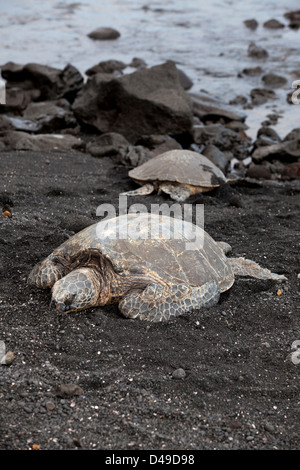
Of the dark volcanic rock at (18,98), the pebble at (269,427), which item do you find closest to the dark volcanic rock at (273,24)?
the dark volcanic rock at (18,98)

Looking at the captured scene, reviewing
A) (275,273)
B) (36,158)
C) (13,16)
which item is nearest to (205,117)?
(36,158)

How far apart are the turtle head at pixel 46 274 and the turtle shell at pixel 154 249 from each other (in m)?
0.11

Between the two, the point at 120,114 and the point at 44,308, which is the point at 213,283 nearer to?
the point at 44,308

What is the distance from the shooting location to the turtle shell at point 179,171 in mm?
7336

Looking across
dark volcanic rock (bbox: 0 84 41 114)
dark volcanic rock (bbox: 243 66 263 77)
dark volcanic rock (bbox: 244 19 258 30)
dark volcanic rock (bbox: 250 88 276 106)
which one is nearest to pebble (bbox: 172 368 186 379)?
dark volcanic rock (bbox: 0 84 41 114)

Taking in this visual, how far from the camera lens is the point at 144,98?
10.0 m

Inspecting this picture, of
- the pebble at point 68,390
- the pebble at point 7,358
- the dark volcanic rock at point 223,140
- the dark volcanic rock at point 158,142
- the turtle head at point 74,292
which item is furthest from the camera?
Result: the dark volcanic rock at point 223,140

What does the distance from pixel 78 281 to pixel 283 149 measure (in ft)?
20.5

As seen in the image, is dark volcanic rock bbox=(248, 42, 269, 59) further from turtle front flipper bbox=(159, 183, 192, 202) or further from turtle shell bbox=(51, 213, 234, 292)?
turtle shell bbox=(51, 213, 234, 292)

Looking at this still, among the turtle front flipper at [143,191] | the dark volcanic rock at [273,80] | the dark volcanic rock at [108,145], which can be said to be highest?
the turtle front flipper at [143,191]

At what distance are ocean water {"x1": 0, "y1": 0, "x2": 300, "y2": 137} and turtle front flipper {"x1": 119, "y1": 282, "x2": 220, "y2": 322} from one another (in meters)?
7.35

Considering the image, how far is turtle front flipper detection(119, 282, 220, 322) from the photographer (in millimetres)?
4141

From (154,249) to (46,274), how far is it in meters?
0.85

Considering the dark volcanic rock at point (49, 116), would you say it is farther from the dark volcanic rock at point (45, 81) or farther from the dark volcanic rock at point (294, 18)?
the dark volcanic rock at point (294, 18)
